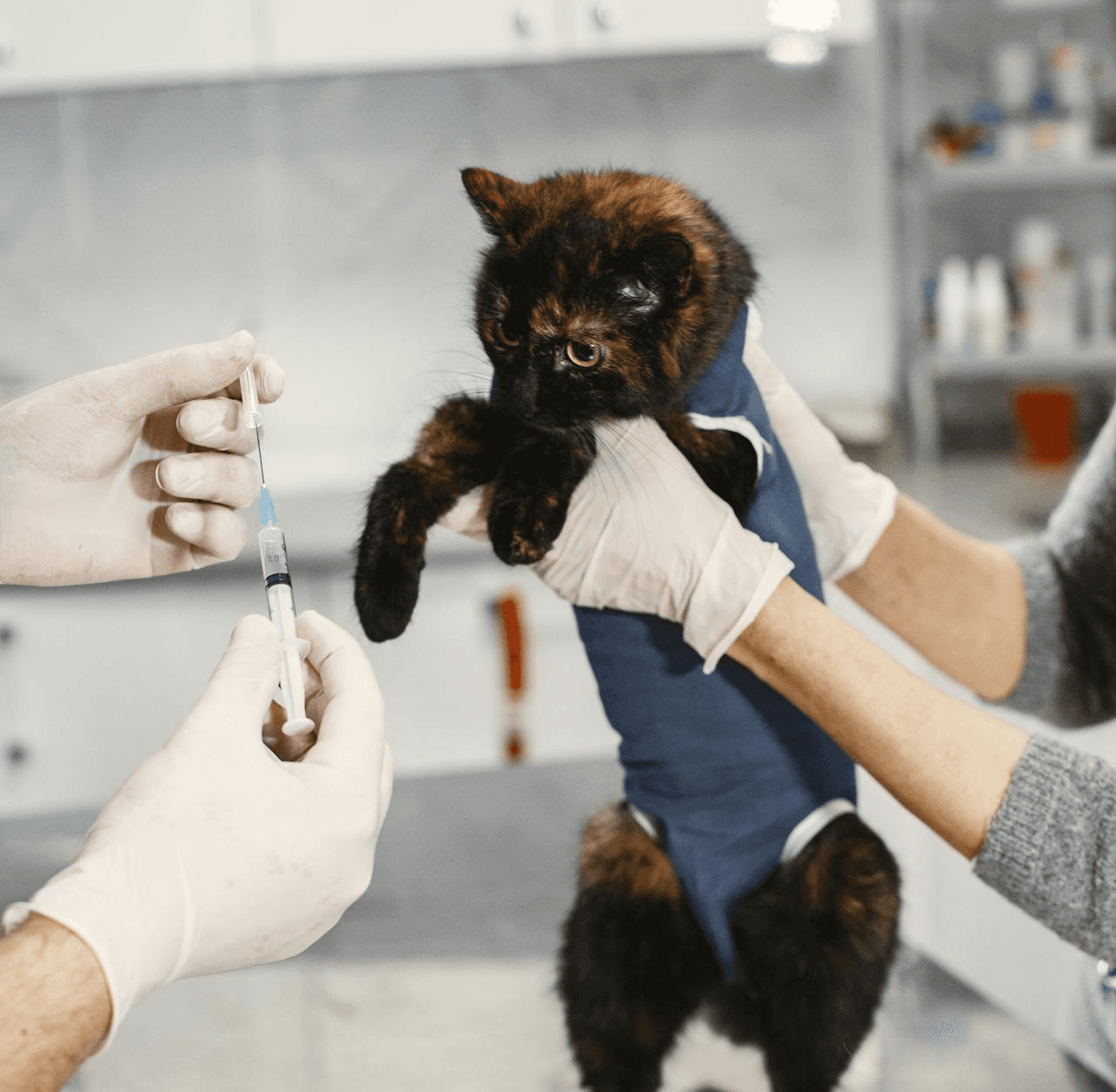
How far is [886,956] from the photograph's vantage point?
33.9 inches

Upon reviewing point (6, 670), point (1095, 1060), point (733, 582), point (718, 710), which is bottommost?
point (1095, 1060)

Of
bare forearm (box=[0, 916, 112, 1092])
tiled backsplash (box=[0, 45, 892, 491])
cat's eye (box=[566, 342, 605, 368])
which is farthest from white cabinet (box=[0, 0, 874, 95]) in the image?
bare forearm (box=[0, 916, 112, 1092])

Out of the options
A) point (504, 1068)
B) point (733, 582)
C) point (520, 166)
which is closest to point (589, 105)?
point (520, 166)

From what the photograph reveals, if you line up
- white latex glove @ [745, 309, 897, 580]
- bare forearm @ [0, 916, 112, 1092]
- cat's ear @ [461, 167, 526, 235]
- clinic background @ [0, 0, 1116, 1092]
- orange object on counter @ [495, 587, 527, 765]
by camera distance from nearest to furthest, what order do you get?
bare forearm @ [0, 916, 112, 1092], cat's ear @ [461, 167, 526, 235], white latex glove @ [745, 309, 897, 580], clinic background @ [0, 0, 1116, 1092], orange object on counter @ [495, 587, 527, 765]

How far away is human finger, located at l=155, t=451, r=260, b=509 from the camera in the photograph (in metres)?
0.78

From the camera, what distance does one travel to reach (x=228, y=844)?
61cm

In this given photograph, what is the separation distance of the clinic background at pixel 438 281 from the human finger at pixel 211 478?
11.4 inches

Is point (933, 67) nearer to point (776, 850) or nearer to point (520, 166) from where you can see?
point (520, 166)

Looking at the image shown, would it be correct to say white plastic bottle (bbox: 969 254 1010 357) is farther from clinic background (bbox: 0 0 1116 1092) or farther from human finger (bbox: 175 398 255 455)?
human finger (bbox: 175 398 255 455)

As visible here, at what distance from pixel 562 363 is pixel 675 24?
1.49m

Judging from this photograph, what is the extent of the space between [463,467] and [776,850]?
390 mm

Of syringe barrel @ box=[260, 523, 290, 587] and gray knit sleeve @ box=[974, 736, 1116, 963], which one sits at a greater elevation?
syringe barrel @ box=[260, 523, 290, 587]

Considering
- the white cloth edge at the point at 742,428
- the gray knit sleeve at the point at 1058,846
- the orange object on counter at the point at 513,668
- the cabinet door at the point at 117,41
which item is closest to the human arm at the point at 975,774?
the gray knit sleeve at the point at 1058,846

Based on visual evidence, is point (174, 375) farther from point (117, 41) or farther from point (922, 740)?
point (117, 41)
